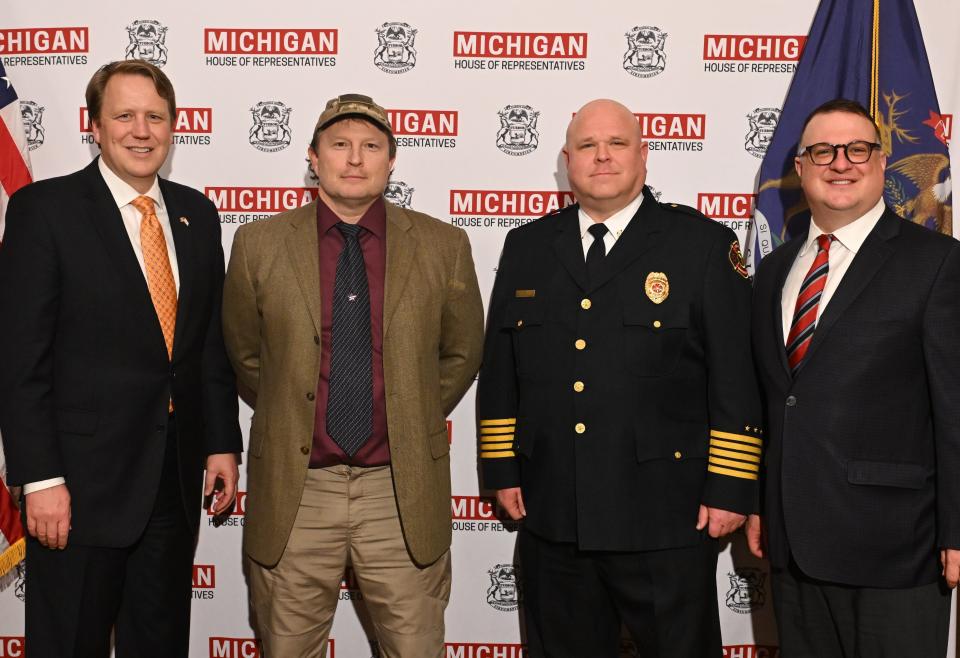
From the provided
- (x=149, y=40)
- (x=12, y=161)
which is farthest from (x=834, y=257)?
(x=12, y=161)

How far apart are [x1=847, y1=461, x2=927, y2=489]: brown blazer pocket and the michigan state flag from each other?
967mm

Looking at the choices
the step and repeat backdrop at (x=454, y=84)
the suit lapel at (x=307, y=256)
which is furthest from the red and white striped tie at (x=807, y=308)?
the suit lapel at (x=307, y=256)

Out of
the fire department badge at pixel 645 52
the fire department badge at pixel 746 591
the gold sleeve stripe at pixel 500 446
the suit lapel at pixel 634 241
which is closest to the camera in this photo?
the suit lapel at pixel 634 241

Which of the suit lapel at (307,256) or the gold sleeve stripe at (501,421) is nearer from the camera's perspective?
the suit lapel at (307,256)

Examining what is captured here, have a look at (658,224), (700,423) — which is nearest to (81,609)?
(700,423)

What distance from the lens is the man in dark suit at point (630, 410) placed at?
7.54 ft

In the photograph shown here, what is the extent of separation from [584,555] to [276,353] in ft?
3.46

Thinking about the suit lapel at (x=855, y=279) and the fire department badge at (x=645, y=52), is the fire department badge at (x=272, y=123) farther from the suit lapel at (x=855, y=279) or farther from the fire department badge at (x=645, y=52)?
the suit lapel at (x=855, y=279)

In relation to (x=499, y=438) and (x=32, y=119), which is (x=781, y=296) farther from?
(x=32, y=119)

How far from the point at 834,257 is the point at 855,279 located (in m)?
0.12

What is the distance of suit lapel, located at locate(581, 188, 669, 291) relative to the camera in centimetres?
236

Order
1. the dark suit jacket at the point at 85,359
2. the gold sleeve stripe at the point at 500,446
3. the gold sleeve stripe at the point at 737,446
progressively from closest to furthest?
the dark suit jacket at the point at 85,359
the gold sleeve stripe at the point at 737,446
the gold sleeve stripe at the point at 500,446

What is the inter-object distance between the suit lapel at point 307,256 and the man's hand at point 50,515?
78 centimetres

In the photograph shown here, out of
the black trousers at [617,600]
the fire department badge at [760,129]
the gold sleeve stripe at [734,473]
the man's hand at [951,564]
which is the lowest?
the black trousers at [617,600]
